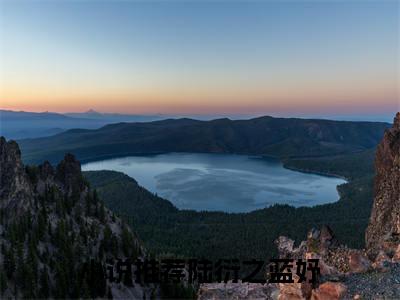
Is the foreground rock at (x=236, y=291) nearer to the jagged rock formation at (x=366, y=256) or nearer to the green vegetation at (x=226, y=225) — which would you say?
the jagged rock formation at (x=366, y=256)

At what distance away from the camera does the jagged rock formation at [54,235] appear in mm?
55625

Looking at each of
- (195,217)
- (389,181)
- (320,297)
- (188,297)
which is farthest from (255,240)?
(320,297)

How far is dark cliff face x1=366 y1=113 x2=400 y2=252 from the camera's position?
4591 cm

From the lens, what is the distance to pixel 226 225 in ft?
479

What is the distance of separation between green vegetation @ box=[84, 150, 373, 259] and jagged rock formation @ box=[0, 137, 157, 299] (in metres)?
34.4

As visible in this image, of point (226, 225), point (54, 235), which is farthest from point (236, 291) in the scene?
point (226, 225)

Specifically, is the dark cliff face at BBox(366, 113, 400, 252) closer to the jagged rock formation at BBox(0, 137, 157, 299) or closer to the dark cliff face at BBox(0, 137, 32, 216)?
the jagged rock formation at BBox(0, 137, 157, 299)

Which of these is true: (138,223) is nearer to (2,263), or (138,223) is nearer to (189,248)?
(189,248)

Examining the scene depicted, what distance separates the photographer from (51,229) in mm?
63656

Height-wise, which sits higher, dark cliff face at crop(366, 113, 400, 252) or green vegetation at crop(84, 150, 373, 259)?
dark cliff face at crop(366, 113, 400, 252)

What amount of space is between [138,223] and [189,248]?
130ft

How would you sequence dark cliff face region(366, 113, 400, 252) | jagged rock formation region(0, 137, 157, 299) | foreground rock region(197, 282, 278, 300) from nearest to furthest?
foreground rock region(197, 282, 278, 300)
dark cliff face region(366, 113, 400, 252)
jagged rock formation region(0, 137, 157, 299)

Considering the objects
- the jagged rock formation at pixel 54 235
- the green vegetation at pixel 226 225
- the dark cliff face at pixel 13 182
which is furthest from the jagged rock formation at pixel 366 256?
the green vegetation at pixel 226 225

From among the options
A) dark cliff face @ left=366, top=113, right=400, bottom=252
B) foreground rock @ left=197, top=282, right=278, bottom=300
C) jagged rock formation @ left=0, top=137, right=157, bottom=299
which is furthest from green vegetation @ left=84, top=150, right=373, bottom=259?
foreground rock @ left=197, top=282, right=278, bottom=300
